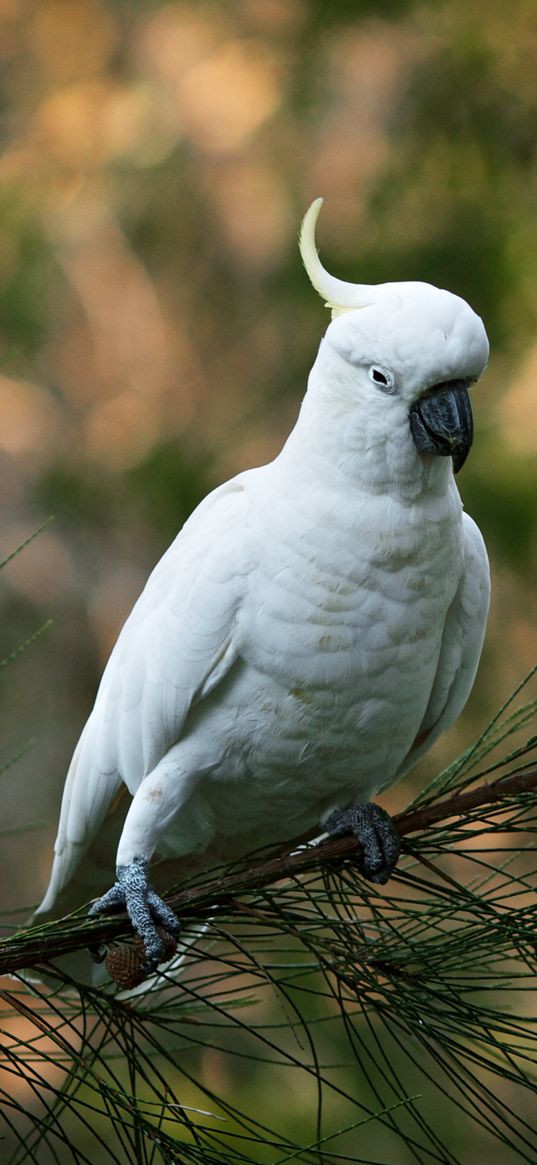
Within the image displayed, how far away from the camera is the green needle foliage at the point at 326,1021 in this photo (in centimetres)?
103

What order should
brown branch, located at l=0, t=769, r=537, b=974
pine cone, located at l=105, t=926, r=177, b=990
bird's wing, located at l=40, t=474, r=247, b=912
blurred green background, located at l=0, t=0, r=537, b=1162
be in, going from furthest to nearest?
blurred green background, located at l=0, t=0, r=537, b=1162 < bird's wing, located at l=40, t=474, r=247, b=912 < pine cone, located at l=105, t=926, r=177, b=990 < brown branch, located at l=0, t=769, r=537, b=974

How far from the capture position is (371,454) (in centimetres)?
123

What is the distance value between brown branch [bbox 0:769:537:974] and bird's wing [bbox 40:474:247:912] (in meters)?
0.23

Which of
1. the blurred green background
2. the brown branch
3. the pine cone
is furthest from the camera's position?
the blurred green background

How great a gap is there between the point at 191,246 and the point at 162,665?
269 cm

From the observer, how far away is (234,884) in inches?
43.4

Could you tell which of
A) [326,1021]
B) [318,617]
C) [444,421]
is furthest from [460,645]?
[326,1021]

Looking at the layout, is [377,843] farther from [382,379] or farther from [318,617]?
[382,379]

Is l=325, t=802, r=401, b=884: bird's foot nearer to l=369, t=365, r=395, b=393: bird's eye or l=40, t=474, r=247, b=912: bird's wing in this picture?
l=40, t=474, r=247, b=912: bird's wing

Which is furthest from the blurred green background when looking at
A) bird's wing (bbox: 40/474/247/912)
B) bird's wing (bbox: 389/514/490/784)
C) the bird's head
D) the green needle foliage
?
the bird's head

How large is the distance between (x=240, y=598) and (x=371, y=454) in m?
0.21

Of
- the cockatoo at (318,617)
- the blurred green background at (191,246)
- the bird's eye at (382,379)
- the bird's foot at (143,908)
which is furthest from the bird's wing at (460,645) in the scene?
the blurred green background at (191,246)

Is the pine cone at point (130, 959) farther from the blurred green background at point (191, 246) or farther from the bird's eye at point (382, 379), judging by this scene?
the blurred green background at point (191, 246)

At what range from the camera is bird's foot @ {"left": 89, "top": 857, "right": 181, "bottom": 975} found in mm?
1137
